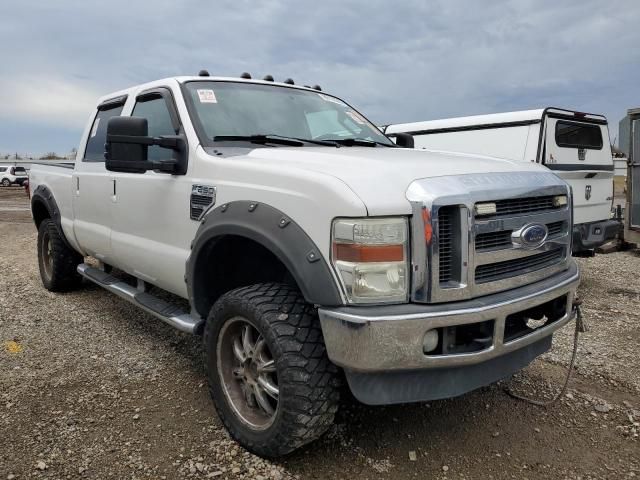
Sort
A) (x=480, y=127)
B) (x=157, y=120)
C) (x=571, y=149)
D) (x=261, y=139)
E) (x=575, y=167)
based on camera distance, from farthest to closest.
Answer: (x=480, y=127), (x=571, y=149), (x=575, y=167), (x=157, y=120), (x=261, y=139)

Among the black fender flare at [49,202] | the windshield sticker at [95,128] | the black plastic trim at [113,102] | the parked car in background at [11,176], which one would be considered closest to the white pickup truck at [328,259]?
the black plastic trim at [113,102]

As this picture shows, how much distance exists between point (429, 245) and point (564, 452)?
1503mm

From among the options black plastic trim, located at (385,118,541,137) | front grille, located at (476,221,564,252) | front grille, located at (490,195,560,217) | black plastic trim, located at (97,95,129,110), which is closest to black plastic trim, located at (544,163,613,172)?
black plastic trim, located at (385,118,541,137)

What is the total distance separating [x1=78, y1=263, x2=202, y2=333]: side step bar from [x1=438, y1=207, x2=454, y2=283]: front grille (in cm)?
156

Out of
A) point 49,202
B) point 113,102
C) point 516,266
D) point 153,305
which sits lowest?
point 153,305

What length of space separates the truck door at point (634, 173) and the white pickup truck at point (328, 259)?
6.71 meters

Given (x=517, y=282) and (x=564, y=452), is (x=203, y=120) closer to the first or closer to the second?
(x=517, y=282)

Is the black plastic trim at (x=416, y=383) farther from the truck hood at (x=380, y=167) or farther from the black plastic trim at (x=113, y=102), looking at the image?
the black plastic trim at (x=113, y=102)

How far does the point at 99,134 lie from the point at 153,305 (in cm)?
199

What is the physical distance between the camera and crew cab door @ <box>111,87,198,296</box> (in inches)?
130

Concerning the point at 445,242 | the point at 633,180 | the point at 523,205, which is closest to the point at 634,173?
the point at 633,180

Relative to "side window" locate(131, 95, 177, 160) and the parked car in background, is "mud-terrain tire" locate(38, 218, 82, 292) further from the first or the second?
the parked car in background

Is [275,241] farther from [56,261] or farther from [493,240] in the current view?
[56,261]

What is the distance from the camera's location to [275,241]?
2461 mm
